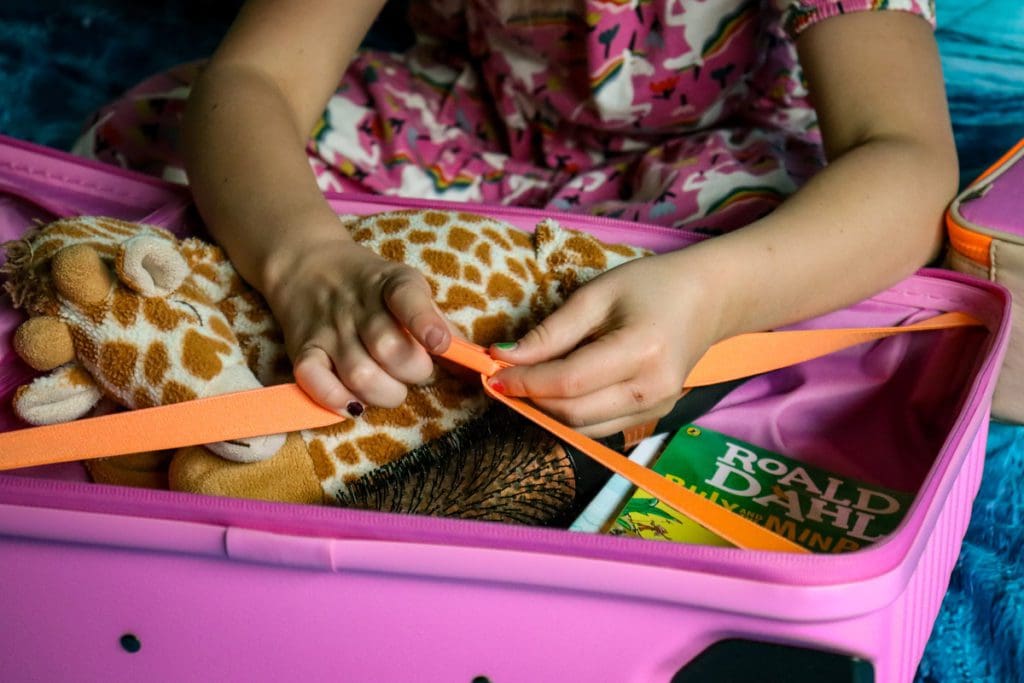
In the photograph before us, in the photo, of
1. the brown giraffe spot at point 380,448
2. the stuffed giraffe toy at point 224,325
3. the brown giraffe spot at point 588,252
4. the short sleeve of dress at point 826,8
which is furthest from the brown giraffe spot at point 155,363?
the short sleeve of dress at point 826,8

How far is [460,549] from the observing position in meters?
0.42

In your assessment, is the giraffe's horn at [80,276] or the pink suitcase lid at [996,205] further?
the pink suitcase lid at [996,205]

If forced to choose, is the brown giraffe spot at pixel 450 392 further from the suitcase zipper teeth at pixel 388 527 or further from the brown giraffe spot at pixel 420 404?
the suitcase zipper teeth at pixel 388 527

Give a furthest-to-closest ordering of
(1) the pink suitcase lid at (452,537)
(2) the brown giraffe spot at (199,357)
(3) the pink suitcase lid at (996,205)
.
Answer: (3) the pink suitcase lid at (996,205) < (2) the brown giraffe spot at (199,357) < (1) the pink suitcase lid at (452,537)

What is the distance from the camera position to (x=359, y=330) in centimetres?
50

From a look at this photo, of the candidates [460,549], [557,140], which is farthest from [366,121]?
[460,549]

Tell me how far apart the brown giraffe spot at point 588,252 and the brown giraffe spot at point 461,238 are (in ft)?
0.18

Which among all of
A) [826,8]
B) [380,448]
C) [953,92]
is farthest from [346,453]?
[953,92]

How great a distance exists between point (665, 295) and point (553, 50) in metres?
0.35

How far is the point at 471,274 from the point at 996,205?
335mm

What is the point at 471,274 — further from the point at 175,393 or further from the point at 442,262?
the point at 175,393

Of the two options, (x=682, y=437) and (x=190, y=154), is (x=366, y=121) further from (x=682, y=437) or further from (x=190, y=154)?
(x=682, y=437)

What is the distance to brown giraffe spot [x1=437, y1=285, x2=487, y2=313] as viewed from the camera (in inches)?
20.8

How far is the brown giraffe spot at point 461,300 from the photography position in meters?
0.53
